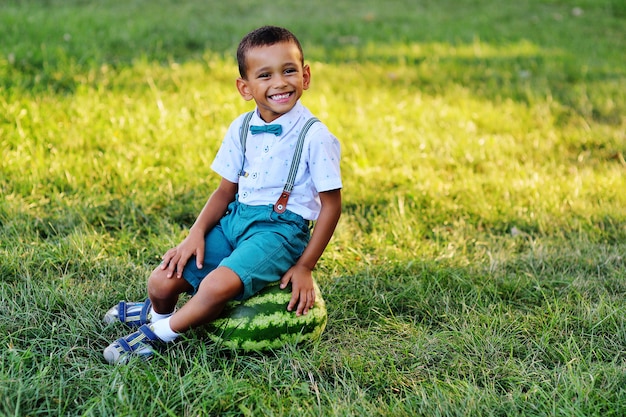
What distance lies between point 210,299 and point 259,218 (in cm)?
49

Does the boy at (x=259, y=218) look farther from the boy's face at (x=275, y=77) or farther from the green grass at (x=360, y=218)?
the green grass at (x=360, y=218)

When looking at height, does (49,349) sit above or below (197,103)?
below

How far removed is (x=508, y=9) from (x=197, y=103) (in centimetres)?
812

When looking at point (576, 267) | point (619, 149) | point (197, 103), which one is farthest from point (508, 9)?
point (576, 267)

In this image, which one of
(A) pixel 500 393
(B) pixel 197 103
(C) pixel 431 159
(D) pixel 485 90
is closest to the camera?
(A) pixel 500 393

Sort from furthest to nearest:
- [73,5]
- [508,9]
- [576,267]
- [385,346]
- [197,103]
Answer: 1. [508,9]
2. [73,5]
3. [197,103]
4. [576,267]
5. [385,346]

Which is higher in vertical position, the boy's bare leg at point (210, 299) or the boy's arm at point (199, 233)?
the boy's arm at point (199, 233)

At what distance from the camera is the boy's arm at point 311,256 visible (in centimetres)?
335

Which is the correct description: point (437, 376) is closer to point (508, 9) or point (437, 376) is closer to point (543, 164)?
point (543, 164)

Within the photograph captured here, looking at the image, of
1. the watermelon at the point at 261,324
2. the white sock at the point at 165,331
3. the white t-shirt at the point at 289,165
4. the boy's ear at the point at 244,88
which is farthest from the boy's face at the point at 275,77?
the white sock at the point at 165,331

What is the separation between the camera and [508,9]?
12609mm

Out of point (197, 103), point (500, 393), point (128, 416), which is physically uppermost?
point (197, 103)

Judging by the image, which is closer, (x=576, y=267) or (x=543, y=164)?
(x=576, y=267)

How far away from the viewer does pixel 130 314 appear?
3549 mm
